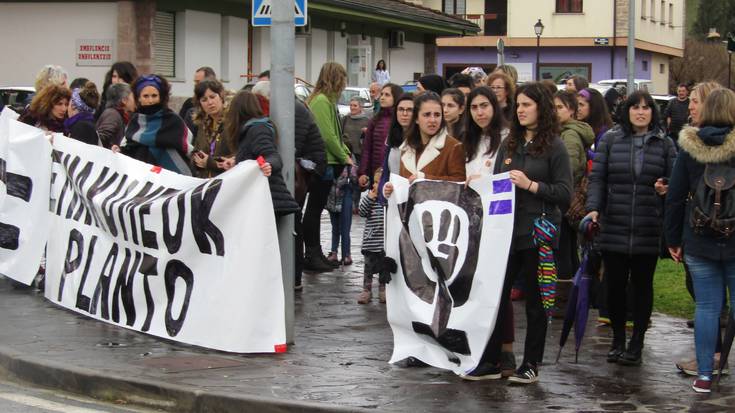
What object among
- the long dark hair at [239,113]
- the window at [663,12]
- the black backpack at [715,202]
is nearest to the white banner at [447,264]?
the black backpack at [715,202]

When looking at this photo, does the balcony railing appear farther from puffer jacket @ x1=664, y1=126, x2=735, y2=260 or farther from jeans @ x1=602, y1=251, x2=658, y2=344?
puffer jacket @ x1=664, y1=126, x2=735, y2=260

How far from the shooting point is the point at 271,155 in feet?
A: 29.7

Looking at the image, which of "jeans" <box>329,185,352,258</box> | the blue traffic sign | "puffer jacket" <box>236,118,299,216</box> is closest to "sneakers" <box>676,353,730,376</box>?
"puffer jacket" <box>236,118,299,216</box>

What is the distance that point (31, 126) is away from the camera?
1198cm

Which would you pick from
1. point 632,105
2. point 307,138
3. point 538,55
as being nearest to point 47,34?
point 307,138

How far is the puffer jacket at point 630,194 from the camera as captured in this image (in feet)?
28.2


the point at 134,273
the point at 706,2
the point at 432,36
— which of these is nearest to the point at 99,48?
the point at 432,36

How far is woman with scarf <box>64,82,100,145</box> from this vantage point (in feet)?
38.2

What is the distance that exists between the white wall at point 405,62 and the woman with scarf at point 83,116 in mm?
32757

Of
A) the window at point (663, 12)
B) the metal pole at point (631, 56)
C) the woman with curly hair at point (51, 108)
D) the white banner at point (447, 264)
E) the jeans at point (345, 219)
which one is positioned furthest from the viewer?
the window at point (663, 12)

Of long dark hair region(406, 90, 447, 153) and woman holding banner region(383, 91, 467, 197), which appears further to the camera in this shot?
long dark hair region(406, 90, 447, 153)

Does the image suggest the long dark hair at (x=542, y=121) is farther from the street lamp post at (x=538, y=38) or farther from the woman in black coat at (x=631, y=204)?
the street lamp post at (x=538, y=38)

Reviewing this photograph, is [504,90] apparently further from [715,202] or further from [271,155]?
[715,202]

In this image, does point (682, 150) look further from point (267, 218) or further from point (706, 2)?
point (706, 2)
